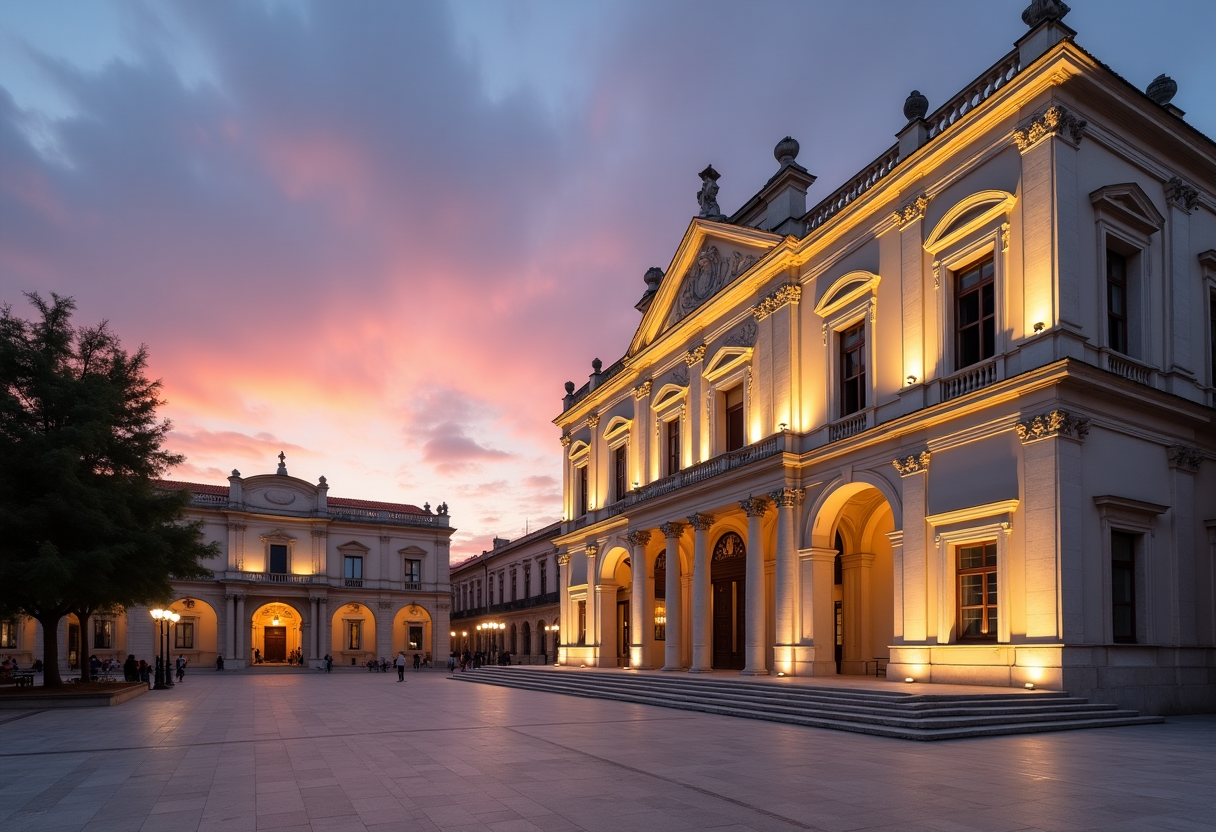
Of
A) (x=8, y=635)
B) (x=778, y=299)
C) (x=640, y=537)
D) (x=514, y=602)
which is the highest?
(x=778, y=299)

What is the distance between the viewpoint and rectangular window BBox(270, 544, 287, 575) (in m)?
55.2

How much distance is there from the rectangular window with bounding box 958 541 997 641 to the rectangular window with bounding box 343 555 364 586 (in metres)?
46.3

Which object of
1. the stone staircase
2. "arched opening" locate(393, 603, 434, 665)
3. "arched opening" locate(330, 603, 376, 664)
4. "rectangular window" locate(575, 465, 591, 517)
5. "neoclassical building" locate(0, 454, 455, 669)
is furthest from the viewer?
"arched opening" locate(393, 603, 434, 665)

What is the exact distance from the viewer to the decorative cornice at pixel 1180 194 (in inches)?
761

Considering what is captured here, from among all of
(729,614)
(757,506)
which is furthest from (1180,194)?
(729,614)

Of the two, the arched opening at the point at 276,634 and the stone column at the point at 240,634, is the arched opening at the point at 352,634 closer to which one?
the arched opening at the point at 276,634

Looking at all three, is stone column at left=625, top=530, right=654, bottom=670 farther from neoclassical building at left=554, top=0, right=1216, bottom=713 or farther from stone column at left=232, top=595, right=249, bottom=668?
stone column at left=232, top=595, right=249, bottom=668

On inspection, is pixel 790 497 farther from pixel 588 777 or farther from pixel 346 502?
pixel 346 502

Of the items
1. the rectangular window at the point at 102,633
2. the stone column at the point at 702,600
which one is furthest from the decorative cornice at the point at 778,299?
the rectangular window at the point at 102,633

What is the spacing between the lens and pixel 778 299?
25125mm

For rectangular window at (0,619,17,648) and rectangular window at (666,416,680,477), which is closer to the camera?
rectangular window at (666,416,680,477)

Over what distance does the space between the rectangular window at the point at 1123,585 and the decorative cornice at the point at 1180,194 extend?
7445mm

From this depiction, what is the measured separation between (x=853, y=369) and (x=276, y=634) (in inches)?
1929

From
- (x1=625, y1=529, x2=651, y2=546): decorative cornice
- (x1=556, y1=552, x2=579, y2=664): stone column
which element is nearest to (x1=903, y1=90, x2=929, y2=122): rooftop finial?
(x1=625, y1=529, x2=651, y2=546): decorative cornice
